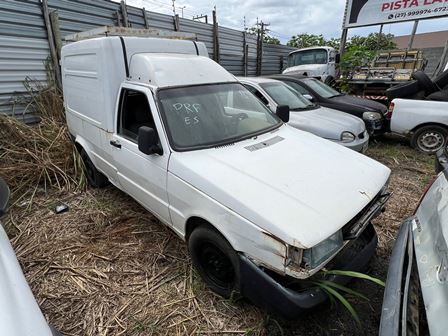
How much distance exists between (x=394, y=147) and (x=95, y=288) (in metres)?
6.39

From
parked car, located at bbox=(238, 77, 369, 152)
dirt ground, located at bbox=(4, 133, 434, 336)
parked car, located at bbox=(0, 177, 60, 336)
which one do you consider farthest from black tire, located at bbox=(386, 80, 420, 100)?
parked car, located at bbox=(0, 177, 60, 336)

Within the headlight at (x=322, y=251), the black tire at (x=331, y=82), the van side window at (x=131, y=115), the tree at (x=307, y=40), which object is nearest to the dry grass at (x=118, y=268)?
the headlight at (x=322, y=251)

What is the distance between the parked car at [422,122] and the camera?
5512 millimetres

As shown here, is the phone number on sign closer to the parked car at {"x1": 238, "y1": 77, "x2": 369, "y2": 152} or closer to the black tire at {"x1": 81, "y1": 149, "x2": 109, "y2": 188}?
the parked car at {"x1": 238, "y1": 77, "x2": 369, "y2": 152}

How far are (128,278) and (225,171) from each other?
1.47 meters

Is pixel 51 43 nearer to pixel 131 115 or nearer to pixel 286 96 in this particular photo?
pixel 131 115

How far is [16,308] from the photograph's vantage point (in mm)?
1305

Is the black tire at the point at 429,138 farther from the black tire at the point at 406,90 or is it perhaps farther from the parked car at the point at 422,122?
the black tire at the point at 406,90

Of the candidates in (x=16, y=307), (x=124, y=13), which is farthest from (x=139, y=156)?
(x=124, y=13)

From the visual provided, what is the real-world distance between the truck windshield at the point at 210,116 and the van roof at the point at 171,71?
0.11 m

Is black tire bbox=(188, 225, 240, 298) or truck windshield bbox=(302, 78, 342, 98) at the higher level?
truck windshield bbox=(302, 78, 342, 98)

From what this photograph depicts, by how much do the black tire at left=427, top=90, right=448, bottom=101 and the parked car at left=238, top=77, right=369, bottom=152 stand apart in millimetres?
1883

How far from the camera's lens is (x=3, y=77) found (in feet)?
17.3

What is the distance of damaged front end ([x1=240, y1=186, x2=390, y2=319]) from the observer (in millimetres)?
1707
